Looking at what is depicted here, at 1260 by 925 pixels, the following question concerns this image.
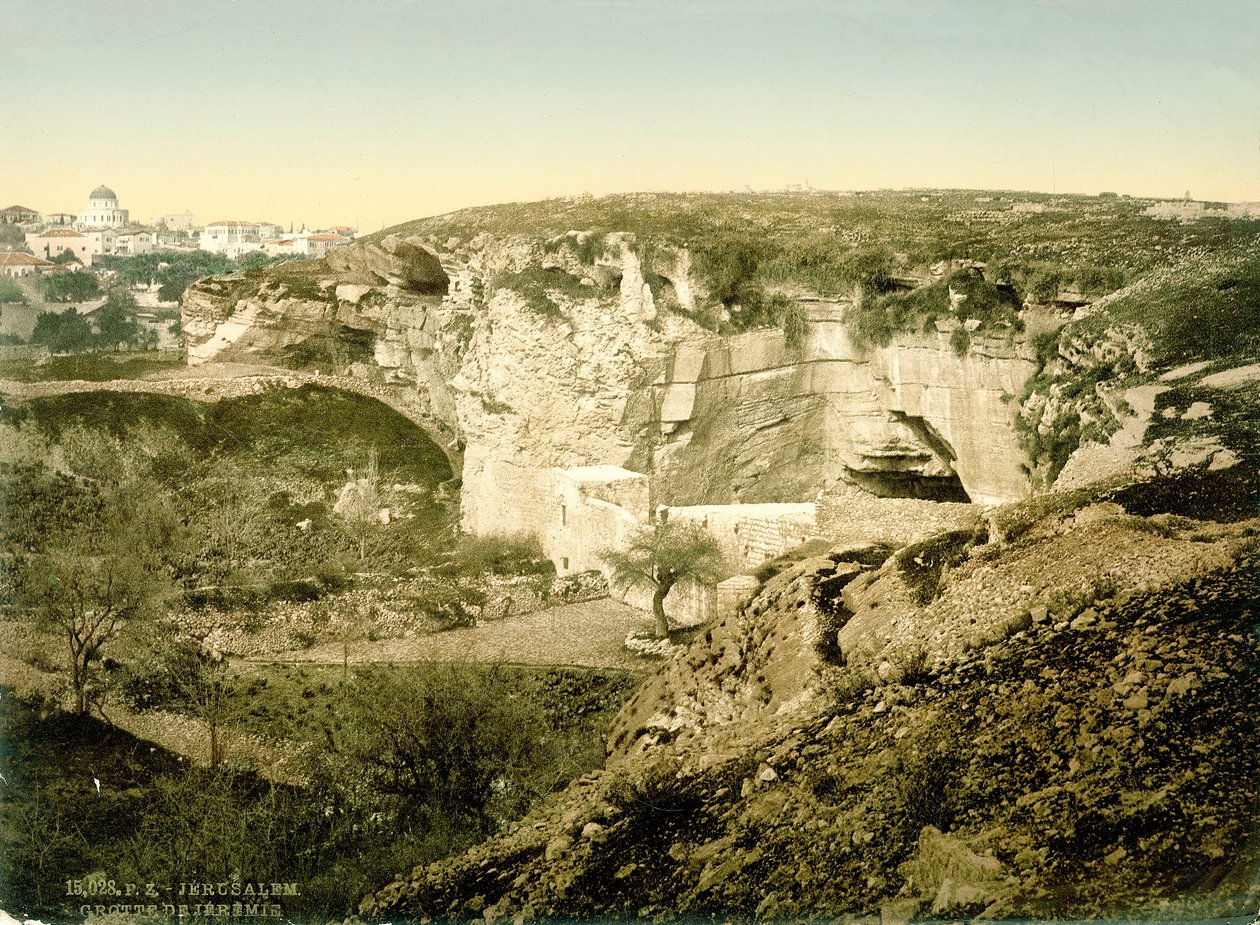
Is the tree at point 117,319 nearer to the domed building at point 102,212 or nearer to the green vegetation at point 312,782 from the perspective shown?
the domed building at point 102,212

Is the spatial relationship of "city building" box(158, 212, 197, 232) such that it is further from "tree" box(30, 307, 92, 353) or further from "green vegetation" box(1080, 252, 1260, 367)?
"green vegetation" box(1080, 252, 1260, 367)

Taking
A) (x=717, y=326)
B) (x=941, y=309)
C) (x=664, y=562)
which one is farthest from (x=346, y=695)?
(x=941, y=309)

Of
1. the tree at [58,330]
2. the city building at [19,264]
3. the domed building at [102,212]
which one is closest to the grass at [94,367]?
the tree at [58,330]

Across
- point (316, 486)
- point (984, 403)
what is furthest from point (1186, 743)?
point (316, 486)

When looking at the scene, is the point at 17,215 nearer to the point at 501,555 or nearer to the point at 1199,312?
the point at 501,555

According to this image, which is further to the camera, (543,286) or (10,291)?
(543,286)

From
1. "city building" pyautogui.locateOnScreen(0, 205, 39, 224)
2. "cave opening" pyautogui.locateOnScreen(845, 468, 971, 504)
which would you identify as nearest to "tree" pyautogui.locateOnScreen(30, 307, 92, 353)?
"city building" pyautogui.locateOnScreen(0, 205, 39, 224)

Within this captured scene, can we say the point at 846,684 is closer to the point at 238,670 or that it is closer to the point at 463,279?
the point at 238,670
